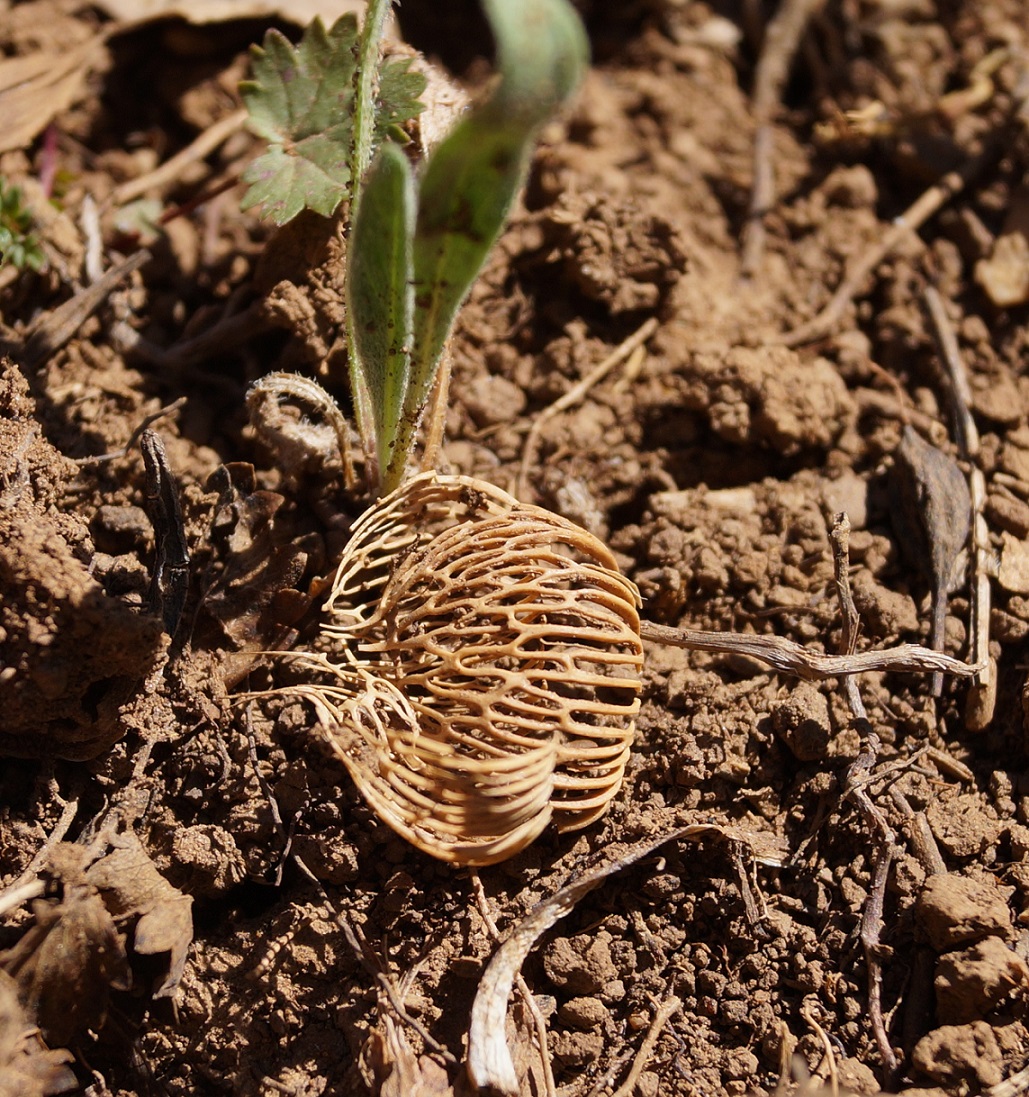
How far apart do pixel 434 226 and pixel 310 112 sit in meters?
0.89

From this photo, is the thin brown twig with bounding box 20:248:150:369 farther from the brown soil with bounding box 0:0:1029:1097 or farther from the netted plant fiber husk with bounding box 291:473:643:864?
the netted plant fiber husk with bounding box 291:473:643:864

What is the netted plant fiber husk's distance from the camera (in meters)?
1.69

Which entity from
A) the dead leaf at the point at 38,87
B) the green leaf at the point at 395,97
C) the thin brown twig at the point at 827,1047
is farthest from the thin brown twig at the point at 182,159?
the thin brown twig at the point at 827,1047

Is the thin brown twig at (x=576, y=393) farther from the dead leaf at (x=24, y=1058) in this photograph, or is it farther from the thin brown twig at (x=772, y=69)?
the dead leaf at (x=24, y=1058)

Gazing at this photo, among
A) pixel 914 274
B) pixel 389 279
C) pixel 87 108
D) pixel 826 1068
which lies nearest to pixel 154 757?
pixel 389 279

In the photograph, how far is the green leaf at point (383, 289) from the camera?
67.3 inches

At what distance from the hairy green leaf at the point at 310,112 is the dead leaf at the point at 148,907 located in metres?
1.35

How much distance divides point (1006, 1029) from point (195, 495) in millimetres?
1828

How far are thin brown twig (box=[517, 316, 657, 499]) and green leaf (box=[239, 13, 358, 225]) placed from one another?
684 millimetres

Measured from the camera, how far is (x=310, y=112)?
7.73 ft

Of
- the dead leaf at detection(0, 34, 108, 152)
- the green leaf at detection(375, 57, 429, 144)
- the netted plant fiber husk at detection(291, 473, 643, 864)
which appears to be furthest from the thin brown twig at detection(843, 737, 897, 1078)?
the dead leaf at detection(0, 34, 108, 152)

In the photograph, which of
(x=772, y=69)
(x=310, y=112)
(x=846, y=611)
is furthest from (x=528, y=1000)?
(x=772, y=69)

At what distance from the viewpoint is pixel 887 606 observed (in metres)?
2.13

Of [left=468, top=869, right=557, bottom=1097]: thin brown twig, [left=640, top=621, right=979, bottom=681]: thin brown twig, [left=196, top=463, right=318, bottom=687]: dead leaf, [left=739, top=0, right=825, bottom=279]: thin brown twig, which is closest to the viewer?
[left=468, top=869, right=557, bottom=1097]: thin brown twig
